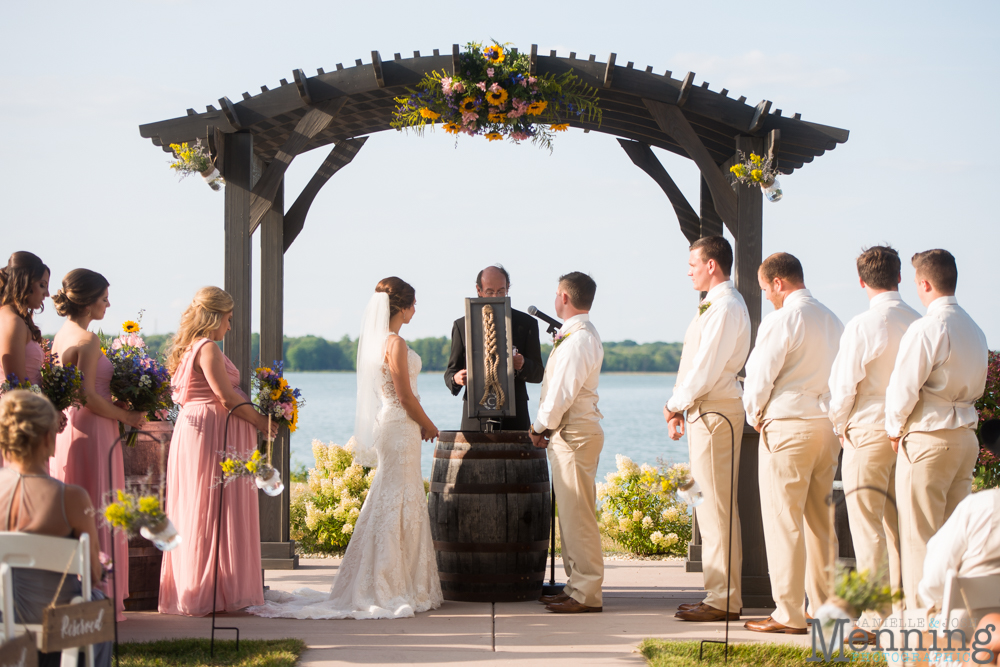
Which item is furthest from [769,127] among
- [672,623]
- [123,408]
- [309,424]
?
[309,424]

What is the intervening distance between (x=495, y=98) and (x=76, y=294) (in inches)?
106

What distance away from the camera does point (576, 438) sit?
5.61m

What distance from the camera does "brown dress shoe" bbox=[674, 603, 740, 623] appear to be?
523cm

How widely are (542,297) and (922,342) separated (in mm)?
28392

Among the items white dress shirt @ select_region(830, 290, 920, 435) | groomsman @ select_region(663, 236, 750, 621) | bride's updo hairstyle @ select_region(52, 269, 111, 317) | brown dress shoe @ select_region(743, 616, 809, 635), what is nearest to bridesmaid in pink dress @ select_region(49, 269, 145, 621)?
bride's updo hairstyle @ select_region(52, 269, 111, 317)

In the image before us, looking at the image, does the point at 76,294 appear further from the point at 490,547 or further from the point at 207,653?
the point at 490,547

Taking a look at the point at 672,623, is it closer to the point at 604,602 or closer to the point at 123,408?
the point at 604,602

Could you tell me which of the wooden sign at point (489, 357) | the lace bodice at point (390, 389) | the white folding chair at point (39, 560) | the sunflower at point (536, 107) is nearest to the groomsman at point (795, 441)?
the wooden sign at point (489, 357)

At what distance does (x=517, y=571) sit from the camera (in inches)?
229

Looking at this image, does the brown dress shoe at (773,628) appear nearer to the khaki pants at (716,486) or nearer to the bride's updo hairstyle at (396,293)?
the khaki pants at (716,486)

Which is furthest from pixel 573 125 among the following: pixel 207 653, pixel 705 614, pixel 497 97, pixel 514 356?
pixel 207 653

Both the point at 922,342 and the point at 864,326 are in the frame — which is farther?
the point at 864,326

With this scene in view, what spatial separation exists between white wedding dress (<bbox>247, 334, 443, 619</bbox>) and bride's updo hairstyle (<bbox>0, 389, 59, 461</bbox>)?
2501 mm

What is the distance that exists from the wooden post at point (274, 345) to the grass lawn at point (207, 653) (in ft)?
7.08
